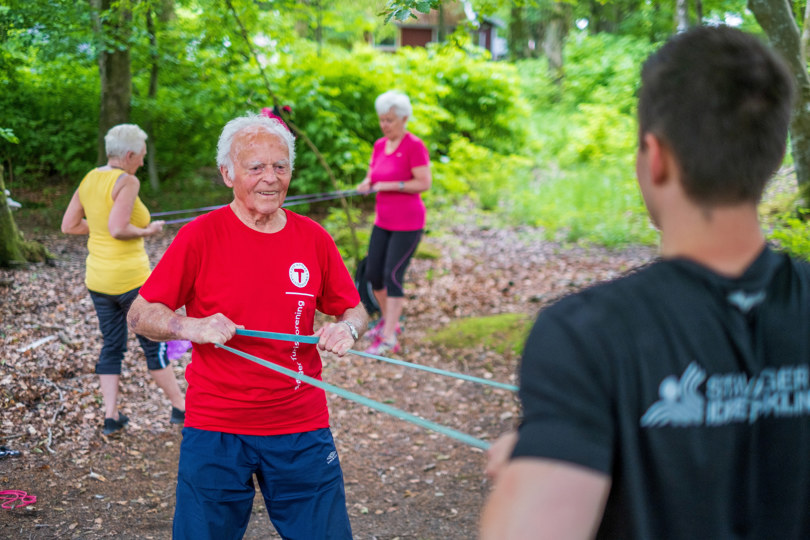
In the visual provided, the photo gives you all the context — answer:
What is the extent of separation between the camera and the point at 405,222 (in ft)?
21.5

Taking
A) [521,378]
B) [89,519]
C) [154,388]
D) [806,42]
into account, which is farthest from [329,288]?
[806,42]

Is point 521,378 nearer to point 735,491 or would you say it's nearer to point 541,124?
point 735,491

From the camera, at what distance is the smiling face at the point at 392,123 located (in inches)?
251

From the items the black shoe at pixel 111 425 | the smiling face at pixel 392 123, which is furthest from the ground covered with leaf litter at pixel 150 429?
the smiling face at pixel 392 123

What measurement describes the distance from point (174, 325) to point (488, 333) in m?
5.14

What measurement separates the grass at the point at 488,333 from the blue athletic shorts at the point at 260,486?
14.8 ft

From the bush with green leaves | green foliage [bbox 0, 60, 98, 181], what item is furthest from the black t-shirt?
green foliage [bbox 0, 60, 98, 181]

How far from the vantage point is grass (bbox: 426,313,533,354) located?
7052mm

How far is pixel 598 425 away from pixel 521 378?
0.12 meters

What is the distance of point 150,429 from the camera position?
5.15m

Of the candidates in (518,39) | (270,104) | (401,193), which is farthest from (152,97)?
(518,39)

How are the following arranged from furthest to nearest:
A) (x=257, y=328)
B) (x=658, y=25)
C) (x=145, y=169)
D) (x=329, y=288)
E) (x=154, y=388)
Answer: (x=658, y=25) < (x=145, y=169) < (x=154, y=388) < (x=329, y=288) < (x=257, y=328)

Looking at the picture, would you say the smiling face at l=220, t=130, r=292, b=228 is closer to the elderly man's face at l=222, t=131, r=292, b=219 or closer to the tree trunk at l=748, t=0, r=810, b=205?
the elderly man's face at l=222, t=131, r=292, b=219

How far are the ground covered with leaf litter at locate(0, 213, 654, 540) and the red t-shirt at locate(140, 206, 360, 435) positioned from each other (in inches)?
60.0
